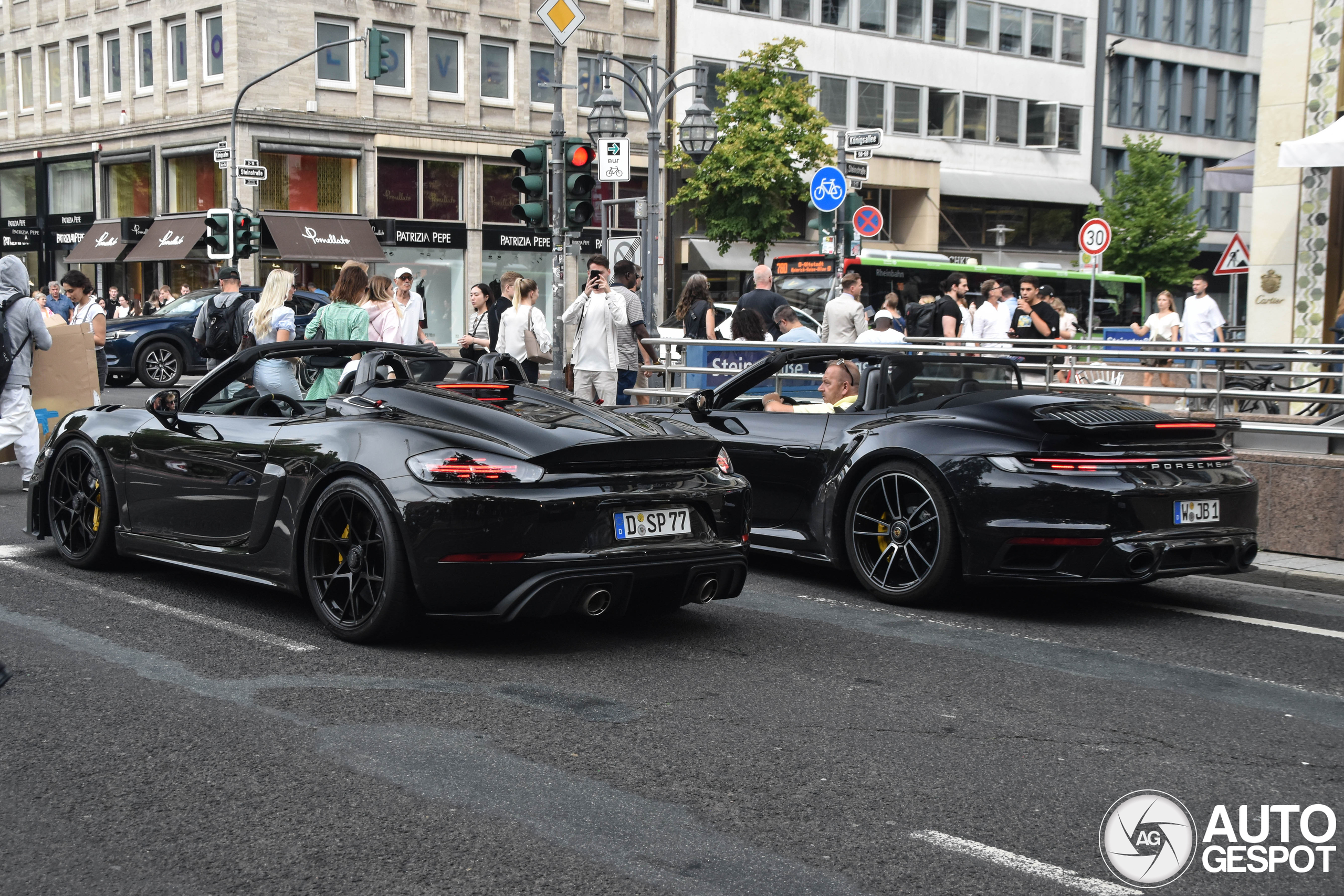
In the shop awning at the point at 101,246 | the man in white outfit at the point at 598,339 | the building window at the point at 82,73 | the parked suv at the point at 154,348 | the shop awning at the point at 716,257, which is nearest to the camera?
the man in white outfit at the point at 598,339

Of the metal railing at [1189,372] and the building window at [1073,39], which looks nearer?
the metal railing at [1189,372]

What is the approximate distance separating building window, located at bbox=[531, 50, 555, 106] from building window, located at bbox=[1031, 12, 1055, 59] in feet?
69.6

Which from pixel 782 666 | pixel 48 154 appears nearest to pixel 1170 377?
pixel 782 666

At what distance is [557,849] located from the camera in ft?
12.1

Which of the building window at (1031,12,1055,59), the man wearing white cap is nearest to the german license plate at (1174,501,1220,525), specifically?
the man wearing white cap

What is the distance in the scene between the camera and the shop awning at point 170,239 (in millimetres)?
39156

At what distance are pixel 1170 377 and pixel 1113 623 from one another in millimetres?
7104

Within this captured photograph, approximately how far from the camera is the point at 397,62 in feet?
133

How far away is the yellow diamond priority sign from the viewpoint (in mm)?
15703

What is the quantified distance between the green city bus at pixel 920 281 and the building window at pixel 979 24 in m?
17.1

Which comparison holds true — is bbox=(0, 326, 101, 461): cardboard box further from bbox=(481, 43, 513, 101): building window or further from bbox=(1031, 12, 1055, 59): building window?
bbox=(1031, 12, 1055, 59): building window

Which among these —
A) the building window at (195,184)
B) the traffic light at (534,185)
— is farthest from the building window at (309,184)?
the traffic light at (534,185)

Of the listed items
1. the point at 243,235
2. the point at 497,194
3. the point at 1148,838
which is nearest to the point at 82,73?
the point at 497,194

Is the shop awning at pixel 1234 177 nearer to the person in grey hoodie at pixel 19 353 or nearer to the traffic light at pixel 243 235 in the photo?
the person in grey hoodie at pixel 19 353
